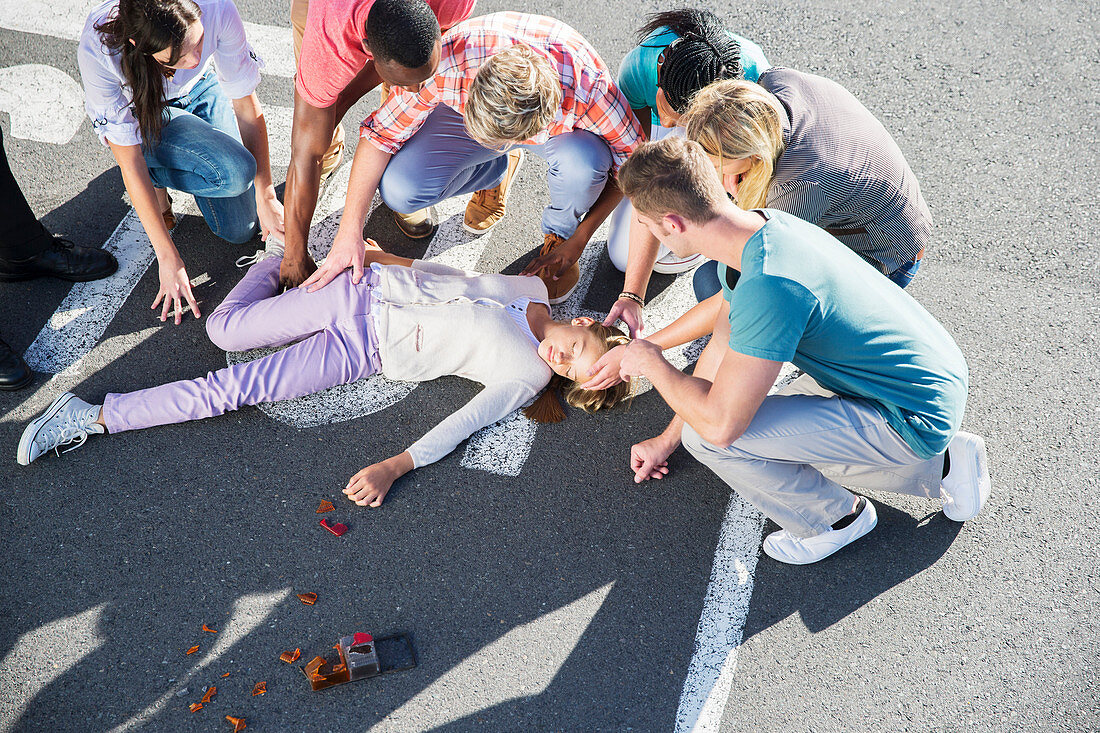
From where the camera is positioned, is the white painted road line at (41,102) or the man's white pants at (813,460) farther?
the white painted road line at (41,102)

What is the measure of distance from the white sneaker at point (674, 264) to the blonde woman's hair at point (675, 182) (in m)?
1.85

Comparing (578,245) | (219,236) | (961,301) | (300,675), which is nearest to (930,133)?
(961,301)

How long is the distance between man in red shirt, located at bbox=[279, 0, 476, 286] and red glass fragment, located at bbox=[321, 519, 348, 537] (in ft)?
4.49

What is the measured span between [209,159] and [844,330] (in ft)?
10.8

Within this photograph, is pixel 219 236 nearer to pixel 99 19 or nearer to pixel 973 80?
pixel 99 19

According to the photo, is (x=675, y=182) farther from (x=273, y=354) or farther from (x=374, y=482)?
(x=273, y=354)

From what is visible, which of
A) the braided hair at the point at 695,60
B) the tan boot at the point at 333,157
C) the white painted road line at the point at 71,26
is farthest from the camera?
the white painted road line at the point at 71,26

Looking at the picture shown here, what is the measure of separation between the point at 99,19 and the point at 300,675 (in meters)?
3.07

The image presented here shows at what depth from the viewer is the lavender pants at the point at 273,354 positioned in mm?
3701

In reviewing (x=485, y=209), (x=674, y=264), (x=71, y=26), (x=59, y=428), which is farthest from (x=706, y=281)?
(x=71, y=26)

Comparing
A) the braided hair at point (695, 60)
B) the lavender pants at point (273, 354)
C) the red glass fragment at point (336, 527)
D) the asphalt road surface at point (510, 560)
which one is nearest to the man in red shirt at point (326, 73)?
the lavender pants at point (273, 354)

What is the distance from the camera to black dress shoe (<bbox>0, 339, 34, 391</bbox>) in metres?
3.79

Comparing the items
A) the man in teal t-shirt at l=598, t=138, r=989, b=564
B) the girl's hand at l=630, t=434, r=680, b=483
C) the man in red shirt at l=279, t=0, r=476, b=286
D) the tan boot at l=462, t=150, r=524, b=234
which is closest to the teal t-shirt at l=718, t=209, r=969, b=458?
the man in teal t-shirt at l=598, t=138, r=989, b=564

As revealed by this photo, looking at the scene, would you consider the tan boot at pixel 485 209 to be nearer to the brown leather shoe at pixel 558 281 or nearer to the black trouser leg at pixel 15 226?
the brown leather shoe at pixel 558 281
